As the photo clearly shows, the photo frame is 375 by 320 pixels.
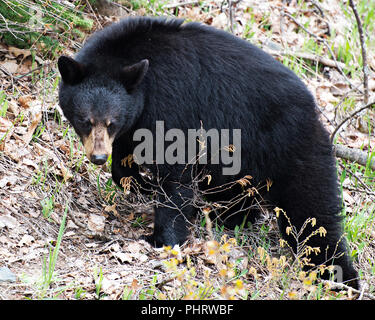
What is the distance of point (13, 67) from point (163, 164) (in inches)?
98.5

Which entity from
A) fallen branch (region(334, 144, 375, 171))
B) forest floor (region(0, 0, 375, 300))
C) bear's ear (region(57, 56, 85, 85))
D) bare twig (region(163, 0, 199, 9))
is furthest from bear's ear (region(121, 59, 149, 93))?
bare twig (region(163, 0, 199, 9))

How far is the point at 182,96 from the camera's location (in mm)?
4980

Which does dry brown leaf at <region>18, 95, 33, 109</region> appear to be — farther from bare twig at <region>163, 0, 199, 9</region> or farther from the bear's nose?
bare twig at <region>163, 0, 199, 9</region>

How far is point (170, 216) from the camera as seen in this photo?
5117mm

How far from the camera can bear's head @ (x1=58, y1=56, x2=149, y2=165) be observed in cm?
461

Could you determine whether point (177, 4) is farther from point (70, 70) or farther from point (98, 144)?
point (98, 144)

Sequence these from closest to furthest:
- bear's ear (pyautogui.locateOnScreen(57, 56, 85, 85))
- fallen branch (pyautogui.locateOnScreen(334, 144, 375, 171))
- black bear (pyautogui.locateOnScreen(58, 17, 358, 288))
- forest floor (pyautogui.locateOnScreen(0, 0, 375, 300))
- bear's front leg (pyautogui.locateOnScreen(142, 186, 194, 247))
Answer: forest floor (pyautogui.locateOnScreen(0, 0, 375, 300))
bear's ear (pyautogui.locateOnScreen(57, 56, 85, 85))
black bear (pyautogui.locateOnScreen(58, 17, 358, 288))
bear's front leg (pyautogui.locateOnScreen(142, 186, 194, 247))
fallen branch (pyautogui.locateOnScreen(334, 144, 375, 171))

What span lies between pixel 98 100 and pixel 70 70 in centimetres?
33

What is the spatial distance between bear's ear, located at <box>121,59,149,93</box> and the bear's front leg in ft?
3.26

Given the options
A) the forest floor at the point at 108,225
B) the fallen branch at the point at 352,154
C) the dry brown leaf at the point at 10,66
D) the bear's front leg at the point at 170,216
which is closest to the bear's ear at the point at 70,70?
the forest floor at the point at 108,225

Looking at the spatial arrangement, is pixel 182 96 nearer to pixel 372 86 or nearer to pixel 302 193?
pixel 302 193
